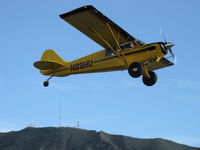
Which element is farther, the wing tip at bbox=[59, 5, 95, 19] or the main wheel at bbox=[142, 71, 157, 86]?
the main wheel at bbox=[142, 71, 157, 86]

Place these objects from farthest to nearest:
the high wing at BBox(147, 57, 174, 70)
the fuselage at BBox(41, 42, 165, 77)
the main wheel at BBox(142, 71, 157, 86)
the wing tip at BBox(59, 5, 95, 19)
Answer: the high wing at BBox(147, 57, 174, 70) < the main wheel at BBox(142, 71, 157, 86) < the fuselage at BBox(41, 42, 165, 77) < the wing tip at BBox(59, 5, 95, 19)

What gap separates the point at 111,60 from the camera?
19703 millimetres

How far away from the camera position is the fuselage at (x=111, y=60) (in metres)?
18.9

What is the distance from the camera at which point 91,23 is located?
1875 centimetres

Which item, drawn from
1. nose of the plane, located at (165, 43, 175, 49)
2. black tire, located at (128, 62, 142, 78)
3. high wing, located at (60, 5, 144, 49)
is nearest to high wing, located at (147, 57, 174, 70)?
nose of the plane, located at (165, 43, 175, 49)

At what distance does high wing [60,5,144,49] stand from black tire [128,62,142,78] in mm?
1647

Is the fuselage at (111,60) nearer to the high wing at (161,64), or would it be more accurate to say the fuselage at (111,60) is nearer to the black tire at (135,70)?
the black tire at (135,70)

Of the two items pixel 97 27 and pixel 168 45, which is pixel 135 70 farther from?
pixel 97 27

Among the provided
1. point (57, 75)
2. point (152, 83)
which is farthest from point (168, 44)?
point (57, 75)

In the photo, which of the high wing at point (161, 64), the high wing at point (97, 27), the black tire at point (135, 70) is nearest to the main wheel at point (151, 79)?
the high wing at point (161, 64)

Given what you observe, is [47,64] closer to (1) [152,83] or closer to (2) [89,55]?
(2) [89,55]

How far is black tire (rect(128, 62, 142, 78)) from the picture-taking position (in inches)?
711

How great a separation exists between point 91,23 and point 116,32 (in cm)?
167

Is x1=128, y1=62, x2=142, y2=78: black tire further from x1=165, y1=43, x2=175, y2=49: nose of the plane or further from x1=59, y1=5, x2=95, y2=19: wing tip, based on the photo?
x1=59, y1=5, x2=95, y2=19: wing tip
